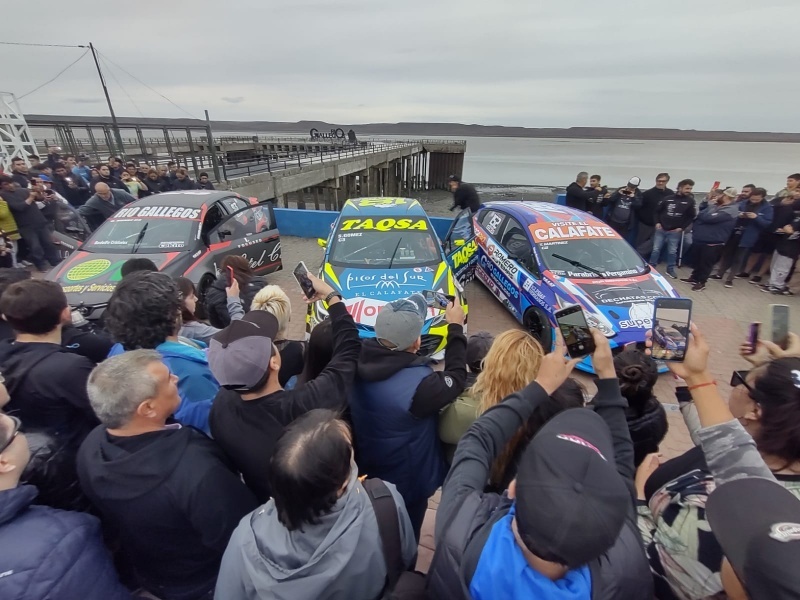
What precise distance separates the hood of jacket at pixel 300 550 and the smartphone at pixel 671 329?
51.8 inches

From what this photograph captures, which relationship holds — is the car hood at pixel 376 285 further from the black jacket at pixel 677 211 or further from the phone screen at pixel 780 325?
the black jacket at pixel 677 211

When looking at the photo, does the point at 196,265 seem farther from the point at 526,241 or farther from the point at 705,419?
the point at 705,419

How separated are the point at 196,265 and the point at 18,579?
5042 mm

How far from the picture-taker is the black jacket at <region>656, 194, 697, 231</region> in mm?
7379

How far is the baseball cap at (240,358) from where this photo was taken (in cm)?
170

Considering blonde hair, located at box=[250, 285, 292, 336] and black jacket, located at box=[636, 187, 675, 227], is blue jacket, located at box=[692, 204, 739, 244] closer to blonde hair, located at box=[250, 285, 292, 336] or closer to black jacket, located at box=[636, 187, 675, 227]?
black jacket, located at box=[636, 187, 675, 227]

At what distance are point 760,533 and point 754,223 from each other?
8.74 metres

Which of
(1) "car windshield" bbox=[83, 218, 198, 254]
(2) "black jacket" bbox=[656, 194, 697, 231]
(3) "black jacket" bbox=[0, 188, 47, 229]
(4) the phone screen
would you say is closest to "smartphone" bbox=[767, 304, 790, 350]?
(4) the phone screen

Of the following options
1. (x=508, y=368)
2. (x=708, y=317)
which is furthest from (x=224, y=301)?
(x=708, y=317)

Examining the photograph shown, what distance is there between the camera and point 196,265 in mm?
5676

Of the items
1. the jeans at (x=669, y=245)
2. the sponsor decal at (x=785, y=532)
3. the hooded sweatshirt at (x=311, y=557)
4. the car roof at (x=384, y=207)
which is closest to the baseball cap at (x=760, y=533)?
the sponsor decal at (x=785, y=532)

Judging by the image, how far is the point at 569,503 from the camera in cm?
95

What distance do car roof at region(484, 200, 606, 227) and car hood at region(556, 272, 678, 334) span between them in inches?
52.6

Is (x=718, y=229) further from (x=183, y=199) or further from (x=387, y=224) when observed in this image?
(x=183, y=199)
